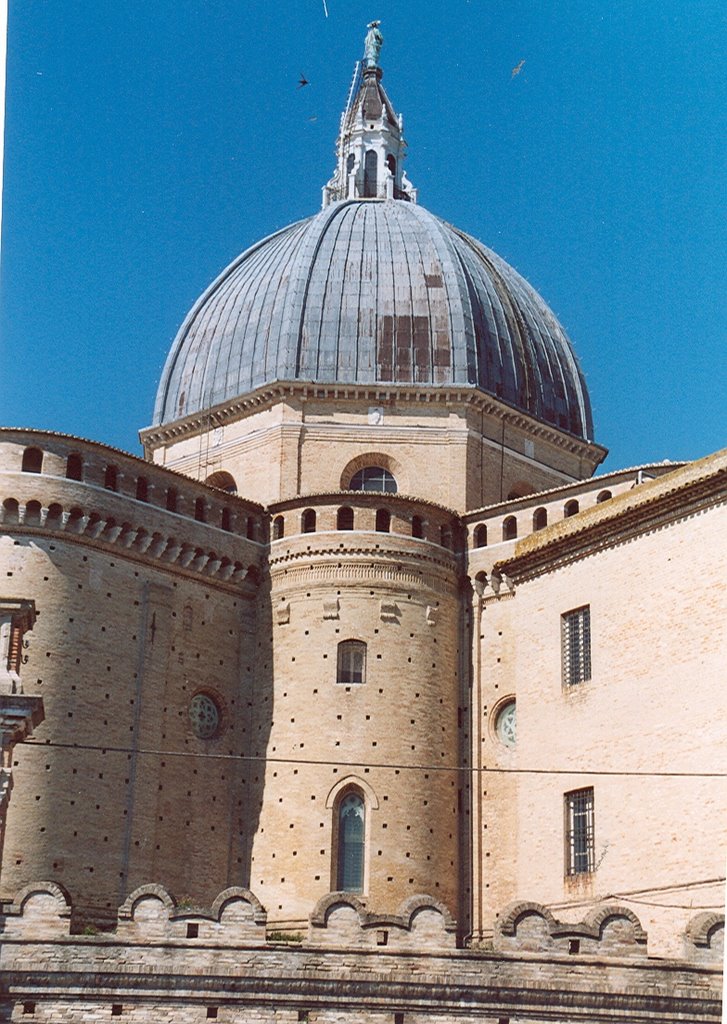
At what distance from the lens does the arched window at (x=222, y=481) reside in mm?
39250

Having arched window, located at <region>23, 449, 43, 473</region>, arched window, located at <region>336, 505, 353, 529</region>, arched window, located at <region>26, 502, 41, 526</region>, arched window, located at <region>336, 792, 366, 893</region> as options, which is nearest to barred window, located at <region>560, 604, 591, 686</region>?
arched window, located at <region>336, 792, 366, 893</region>

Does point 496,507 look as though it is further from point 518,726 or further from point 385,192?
point 385,192

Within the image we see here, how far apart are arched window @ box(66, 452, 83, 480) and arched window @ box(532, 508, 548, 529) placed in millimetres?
9183

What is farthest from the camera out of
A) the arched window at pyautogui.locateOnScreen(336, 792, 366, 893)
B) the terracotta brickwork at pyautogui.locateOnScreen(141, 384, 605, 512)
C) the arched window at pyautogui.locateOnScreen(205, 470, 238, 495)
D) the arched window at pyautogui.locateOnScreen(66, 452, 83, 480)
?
the arched window at pyautogui.locateOnScreen(205, 470, 238, 495)

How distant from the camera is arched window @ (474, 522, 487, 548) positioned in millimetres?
35562

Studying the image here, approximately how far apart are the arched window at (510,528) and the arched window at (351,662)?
12.7 ft

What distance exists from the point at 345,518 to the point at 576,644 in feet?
20.9

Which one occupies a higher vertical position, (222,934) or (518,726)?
(518,726)

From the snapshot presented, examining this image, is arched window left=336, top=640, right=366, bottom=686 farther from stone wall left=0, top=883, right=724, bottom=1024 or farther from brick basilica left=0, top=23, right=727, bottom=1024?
stone wall left=0, top=883, right=724, bottom=1024

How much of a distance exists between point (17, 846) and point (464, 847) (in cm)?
899

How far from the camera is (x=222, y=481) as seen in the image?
130 ft

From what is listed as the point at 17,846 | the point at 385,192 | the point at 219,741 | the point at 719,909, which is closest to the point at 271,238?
the point at 385,192

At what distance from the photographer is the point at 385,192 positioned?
4669 cm

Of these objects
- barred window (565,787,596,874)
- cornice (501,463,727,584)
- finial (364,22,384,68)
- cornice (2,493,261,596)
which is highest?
finial (364,22,384,68)
